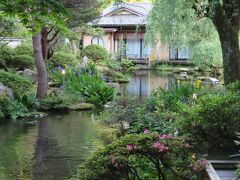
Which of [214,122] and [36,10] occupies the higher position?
[36,10]

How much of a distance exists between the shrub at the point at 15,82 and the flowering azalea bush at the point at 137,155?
10.9m

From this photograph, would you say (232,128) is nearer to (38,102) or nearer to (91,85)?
(38,102)

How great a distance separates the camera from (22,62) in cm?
2183

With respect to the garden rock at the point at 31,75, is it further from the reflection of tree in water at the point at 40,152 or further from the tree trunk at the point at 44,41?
the reflection of tree in water at the point at 40,152

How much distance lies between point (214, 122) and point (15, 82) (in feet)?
34.5

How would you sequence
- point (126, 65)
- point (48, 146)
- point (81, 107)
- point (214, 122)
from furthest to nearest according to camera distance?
1. point (126, 65)
2. point (81, 107)
3. point (48, 146)
4. point (214, 122)

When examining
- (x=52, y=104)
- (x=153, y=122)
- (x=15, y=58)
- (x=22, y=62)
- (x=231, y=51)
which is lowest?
(x=52, y=104)

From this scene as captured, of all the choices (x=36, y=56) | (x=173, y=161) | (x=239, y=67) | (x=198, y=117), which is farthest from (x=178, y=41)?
(x=173, y=161)

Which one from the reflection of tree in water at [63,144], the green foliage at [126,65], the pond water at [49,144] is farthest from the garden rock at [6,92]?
the green foliage at [126,65]

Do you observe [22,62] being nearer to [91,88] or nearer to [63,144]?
→ [91,88]

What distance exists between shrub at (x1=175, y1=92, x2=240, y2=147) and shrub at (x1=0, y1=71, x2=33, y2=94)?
957 centimetres

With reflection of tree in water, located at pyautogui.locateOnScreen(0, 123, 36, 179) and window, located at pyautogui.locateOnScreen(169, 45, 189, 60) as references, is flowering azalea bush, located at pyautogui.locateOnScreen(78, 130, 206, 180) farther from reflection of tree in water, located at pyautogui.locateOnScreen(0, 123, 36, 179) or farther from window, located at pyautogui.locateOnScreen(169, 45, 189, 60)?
window, located at pyautogui.locateOnScreen(169, 45, 189, 60)

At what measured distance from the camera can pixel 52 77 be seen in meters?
20.3

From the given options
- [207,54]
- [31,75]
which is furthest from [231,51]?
[207,54]
